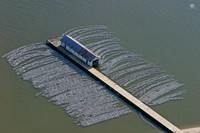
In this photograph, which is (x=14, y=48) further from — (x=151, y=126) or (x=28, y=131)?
(x=151, y=126)

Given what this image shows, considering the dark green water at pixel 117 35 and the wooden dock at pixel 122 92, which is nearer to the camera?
the dark green water at pixel 117 35

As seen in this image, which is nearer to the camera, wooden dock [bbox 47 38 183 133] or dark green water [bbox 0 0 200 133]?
dark green water [bbox 0 0 200 133]

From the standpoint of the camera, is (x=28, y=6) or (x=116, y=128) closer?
(x=116, y=128)

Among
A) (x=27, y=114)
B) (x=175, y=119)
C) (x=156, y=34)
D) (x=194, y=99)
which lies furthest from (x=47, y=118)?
(x=156, y=34)
